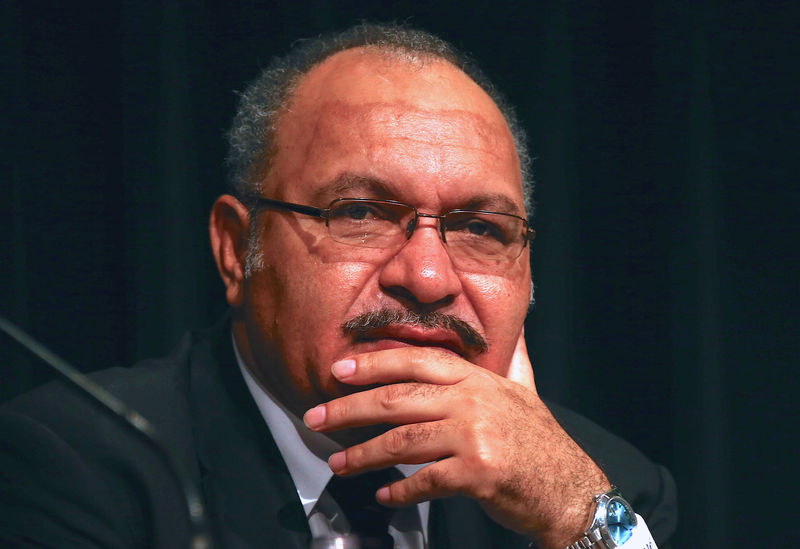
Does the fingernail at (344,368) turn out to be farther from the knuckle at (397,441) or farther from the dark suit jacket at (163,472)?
the dark suit jacket at (163,472)

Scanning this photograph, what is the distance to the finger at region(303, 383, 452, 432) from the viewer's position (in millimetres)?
1257

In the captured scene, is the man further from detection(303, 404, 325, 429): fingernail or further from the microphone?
the microphone

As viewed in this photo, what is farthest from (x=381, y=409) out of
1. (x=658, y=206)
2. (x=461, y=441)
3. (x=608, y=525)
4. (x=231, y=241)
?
(x=658, y=206)

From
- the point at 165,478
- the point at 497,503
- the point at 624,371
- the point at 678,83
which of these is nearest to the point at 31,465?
the point at 165,478

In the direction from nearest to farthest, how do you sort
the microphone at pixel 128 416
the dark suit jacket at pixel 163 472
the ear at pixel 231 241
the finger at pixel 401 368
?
the microphone at pixel 128 416, the dark suit jacket at pixel 163 472, the finger at pixel 401 368, the ear at pixel 231 241

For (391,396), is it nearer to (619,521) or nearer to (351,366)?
(351,366)

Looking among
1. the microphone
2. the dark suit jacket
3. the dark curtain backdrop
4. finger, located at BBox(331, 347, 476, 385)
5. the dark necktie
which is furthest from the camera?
the dark curtain backdrop

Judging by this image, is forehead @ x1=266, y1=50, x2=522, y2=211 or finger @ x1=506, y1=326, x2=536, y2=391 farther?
finger @ x1=506, y1=326, x2=536, y2=391

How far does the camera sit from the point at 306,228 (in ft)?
4.93

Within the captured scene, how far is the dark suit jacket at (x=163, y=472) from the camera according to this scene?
1197 millimetres

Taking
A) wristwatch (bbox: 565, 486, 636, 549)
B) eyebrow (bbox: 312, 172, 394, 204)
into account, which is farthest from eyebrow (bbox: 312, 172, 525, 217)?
wristwatch (bbox: 565, 486, 636, 549)

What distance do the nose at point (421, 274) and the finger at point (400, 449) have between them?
0.81ft

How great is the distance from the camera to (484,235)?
1.57 meters

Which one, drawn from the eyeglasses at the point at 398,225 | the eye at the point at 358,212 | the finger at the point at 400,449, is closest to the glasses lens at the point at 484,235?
the eyeglasses at the point at 398,225
